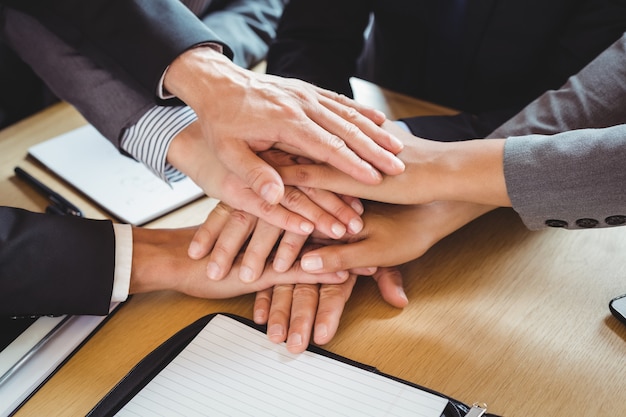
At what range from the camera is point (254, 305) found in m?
0.88

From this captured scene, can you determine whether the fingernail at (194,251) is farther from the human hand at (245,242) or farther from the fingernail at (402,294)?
the fingernail at (402,294)

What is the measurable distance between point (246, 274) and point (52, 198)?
422mm

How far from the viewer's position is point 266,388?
72cm

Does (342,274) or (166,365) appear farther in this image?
(342,274)

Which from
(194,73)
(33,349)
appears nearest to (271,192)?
(194,73)

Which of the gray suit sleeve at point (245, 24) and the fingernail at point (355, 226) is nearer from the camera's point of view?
the fingernail at point (355, 226)

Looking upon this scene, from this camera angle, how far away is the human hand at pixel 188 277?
0.88 metres

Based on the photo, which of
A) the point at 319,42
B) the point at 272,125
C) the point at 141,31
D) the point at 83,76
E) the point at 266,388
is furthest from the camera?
the point at 319,42

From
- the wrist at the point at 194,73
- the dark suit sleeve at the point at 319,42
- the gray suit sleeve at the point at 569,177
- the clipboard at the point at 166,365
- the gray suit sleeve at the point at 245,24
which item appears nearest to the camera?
the clipboard at the point at 166,365

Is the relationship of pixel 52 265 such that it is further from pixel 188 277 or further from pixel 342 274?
pixel 342 274

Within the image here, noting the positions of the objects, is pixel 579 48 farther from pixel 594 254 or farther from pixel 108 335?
pixel 108 335

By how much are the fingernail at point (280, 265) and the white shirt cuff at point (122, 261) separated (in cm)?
21

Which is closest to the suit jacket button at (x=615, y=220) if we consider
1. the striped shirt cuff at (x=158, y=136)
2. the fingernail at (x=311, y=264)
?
the fingernail at (x=311, y=264)

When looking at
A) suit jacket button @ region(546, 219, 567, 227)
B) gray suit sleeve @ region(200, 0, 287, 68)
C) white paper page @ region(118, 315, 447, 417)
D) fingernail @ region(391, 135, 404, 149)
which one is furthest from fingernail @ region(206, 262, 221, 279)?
gray suit sleeve @ region(200, 0, 287, 68)
